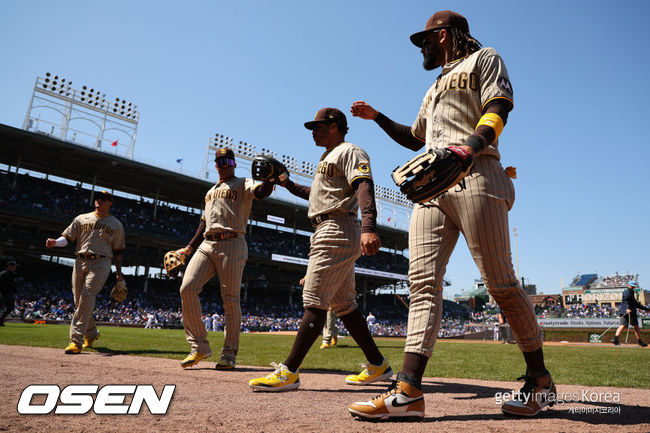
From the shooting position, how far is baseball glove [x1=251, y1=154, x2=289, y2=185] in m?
3.90

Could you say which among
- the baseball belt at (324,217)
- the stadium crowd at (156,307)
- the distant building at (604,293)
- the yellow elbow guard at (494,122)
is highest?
the distant building at (604,293)

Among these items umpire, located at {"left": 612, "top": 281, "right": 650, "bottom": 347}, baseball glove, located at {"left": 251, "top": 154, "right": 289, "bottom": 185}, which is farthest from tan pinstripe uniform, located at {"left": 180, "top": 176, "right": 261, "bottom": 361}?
umpire, located at {"left": 612, "top": 281, "right": 650, "bottom": 347}

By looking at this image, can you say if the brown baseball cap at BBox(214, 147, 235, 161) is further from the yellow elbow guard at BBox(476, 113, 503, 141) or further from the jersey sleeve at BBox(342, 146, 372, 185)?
the yellow elbow guard at BBox(476, 113, 503, 141)

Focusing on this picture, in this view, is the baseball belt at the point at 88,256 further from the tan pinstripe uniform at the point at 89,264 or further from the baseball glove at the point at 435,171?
the baseball glove at the point at 435,171

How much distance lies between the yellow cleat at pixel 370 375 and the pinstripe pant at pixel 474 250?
1232mm

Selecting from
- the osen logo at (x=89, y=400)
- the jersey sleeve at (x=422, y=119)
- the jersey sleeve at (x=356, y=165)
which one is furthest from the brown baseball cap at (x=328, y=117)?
the osen logo at (x=89, y=400)

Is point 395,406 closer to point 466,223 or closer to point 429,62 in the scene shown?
point 466,223

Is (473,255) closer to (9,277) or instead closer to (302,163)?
(9,277)

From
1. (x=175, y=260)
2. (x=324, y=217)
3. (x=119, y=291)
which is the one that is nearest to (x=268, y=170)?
(x=324, y=217)

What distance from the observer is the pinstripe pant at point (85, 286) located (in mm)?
5730

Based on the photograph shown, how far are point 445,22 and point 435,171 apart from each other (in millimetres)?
1127

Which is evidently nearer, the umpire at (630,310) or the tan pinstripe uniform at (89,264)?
the tan pinstripe uniform at (89,264)

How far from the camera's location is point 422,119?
2.71 metres

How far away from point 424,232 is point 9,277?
12.7 meters
